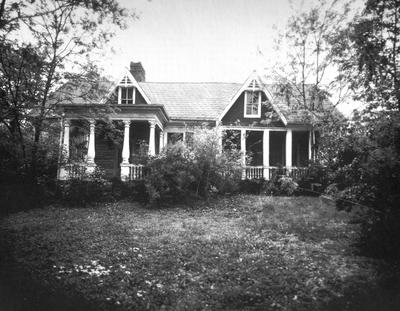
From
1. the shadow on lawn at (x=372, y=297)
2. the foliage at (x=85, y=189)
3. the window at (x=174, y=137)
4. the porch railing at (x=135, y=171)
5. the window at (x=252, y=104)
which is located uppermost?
the window at (x=252, y=104)

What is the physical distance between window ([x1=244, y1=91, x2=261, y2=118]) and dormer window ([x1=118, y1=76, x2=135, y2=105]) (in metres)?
7.14

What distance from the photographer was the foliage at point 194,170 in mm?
14680

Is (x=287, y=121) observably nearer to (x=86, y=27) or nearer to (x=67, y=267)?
(x=86, y=27)

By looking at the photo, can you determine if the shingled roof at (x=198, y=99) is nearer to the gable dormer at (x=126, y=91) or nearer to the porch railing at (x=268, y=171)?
the gable dormer at (x=126, y=91)

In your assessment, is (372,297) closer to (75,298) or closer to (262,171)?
(75,298)

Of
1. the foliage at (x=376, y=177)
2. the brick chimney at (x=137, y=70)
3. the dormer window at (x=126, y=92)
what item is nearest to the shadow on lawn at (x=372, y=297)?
the foliage at (x=376, y=177)

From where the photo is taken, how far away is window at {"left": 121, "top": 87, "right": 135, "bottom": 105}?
21.0 m

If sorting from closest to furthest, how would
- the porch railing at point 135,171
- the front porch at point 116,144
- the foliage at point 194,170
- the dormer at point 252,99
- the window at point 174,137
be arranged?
the foliage at point 194,170 → the front porch at point 116,144 → the porch railing at point 135,171 → the window at point 174,137 → the dormer at point 252,99

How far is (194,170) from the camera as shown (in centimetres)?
1509

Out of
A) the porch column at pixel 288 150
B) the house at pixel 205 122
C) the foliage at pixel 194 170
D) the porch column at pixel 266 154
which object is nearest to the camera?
the foliage at pixel 194 170

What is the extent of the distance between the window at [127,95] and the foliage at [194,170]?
641 centimetres

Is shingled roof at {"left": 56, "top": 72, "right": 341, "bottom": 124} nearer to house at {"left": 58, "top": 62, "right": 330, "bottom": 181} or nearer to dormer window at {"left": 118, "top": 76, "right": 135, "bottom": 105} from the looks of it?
house at {"left": 58, "top": 62, "right": 330, "bottom": 181}

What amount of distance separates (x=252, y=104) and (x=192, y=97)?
4.80 m

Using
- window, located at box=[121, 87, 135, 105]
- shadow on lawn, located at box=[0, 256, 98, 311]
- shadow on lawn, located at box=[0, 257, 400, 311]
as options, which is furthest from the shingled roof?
shadow on lawn, located at box=[0, 256, 98, 311]
